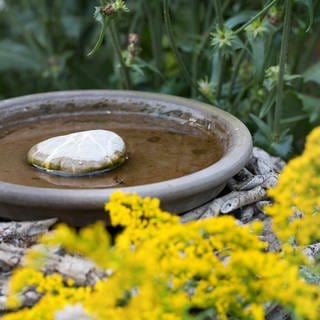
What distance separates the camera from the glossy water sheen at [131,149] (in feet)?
4.95

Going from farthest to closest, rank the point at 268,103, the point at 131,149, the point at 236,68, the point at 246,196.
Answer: the point at 236,68 → the point at 268,103 → the point at 131,149 → the point at 246,196

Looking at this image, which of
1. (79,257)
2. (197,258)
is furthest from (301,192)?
(79,257)

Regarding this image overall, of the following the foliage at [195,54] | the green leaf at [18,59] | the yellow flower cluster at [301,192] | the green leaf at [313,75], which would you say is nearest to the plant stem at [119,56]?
the foliage at [195,54]

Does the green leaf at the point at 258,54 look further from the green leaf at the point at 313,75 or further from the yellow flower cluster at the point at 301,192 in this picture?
the yellow flower cluster at the point at 301,192

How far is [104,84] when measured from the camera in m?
2.99

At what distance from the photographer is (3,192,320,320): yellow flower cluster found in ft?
3.40

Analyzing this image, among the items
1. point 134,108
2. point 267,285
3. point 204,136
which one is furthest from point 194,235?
point 134,108

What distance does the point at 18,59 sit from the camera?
2842 mm

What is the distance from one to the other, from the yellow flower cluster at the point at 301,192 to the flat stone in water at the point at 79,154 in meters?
0.44

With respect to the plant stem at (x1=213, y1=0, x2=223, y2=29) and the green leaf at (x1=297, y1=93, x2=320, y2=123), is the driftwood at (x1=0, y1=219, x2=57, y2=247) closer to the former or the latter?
the plant stem at (x1=213, y1=0, x2=223, y2=29)

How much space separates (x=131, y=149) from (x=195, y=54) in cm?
82

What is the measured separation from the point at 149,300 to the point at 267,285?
0.73ft

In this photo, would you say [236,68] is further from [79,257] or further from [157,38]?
[79,257]

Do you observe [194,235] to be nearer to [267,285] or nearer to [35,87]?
[267,285]
